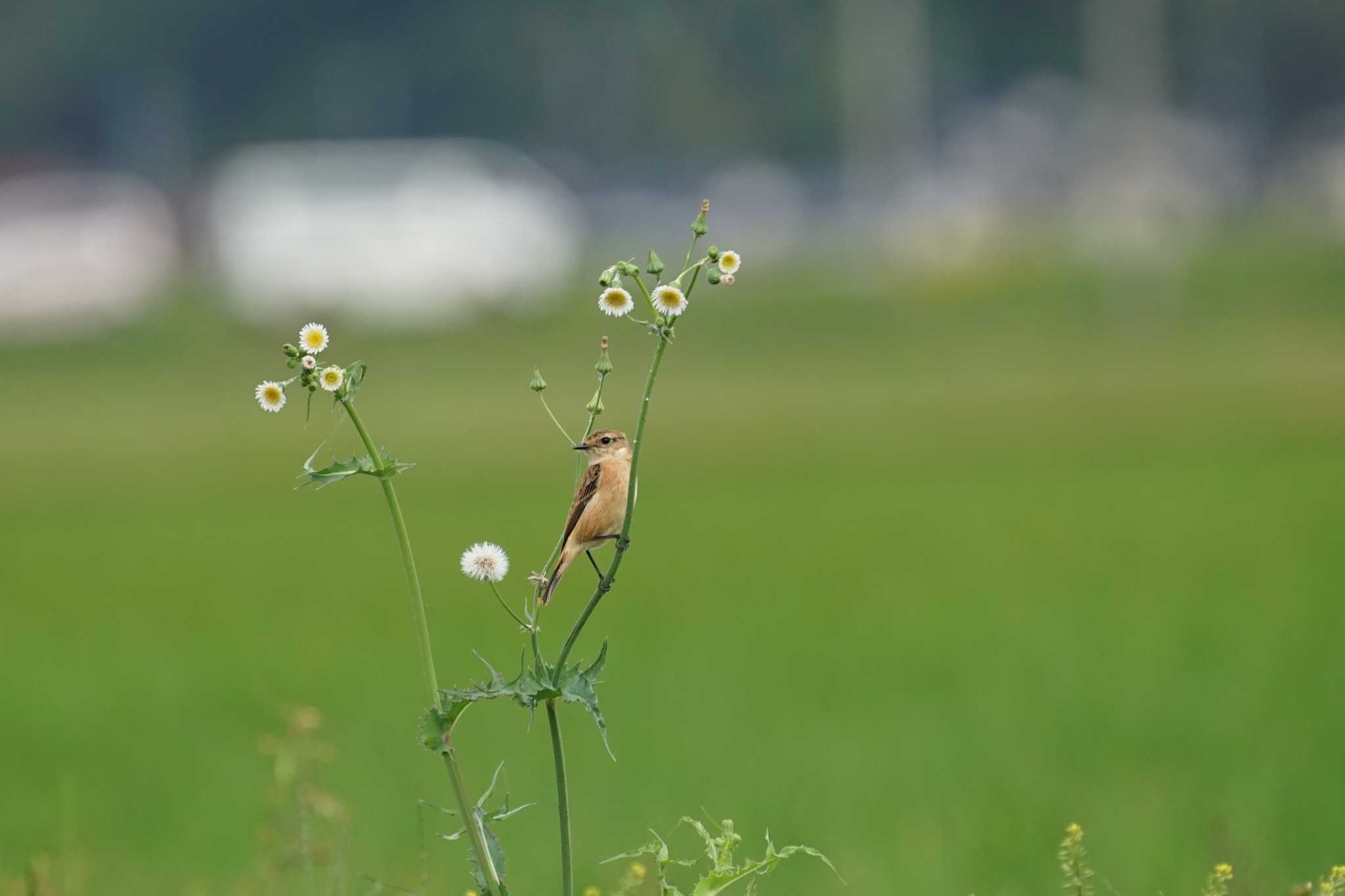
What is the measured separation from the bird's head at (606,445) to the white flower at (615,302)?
2.80 ft

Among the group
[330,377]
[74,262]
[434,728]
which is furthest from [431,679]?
[74,262]

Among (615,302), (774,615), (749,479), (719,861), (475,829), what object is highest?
(615,302)

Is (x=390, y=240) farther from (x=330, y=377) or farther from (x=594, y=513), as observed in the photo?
(x=330, y=377)

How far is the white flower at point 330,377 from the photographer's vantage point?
10.3 feet

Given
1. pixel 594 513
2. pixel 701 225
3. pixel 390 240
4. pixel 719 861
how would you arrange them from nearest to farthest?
1. pixel 701 225
2. pixel 719 861
3. pixel 594 513
4. pixel 390 240

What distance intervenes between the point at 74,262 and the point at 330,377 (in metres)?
50.3

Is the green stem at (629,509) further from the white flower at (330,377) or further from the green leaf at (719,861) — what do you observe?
the white flower at (330,377)

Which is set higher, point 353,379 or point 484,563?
point 353,379

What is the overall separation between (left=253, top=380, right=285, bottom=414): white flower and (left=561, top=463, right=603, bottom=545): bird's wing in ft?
2.19

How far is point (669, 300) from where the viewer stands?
123 inches

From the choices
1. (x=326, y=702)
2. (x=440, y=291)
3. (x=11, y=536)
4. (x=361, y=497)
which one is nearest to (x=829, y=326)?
(x=440, y=291)

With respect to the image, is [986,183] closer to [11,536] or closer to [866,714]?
[11,536]

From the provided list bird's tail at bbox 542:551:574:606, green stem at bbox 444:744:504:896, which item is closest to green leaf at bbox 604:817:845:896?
green stem at bbox 444:744:504:896

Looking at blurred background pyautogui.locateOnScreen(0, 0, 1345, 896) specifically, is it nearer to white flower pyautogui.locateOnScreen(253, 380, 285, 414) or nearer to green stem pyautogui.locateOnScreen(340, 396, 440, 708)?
green stem pyautogui.locateOnScreen(340, 396, 440, 708)
